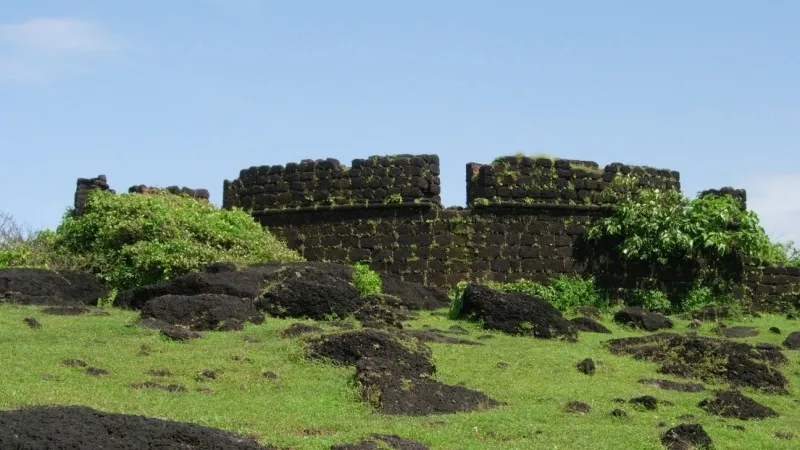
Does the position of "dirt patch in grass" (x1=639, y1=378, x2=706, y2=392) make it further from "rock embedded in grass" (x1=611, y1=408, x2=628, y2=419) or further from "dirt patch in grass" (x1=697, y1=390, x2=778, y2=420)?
"rock embedded in grass" (x1=611, y1=408, x2=628, y2=419)

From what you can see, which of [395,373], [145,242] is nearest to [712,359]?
[395,373]

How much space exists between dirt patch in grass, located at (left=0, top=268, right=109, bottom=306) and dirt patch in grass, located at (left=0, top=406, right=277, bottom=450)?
31.2ft

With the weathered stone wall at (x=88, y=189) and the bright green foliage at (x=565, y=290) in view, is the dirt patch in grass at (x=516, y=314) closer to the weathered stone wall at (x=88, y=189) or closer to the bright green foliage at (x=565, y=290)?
the bright green foliage at (x=565, y=290)

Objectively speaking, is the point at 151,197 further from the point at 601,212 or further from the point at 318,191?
the point at 601,212

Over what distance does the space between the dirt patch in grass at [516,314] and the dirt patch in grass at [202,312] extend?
9.69 feet

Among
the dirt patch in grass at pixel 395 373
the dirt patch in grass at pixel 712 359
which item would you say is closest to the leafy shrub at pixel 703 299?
the dirt patch in grass at pixel 712 359

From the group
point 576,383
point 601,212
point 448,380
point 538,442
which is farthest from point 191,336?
point 601,212

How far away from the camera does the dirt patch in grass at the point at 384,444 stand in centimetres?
973

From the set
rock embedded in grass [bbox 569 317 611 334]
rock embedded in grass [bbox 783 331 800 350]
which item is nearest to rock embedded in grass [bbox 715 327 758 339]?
rock embedded in grass [bbox 783 331 800 350]

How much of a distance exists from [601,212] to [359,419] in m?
12.9

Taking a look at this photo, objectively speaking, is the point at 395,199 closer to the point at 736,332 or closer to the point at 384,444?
the point at 736,332

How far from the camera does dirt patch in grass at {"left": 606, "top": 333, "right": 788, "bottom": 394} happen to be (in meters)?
14.8

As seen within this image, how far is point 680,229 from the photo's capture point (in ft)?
76.1

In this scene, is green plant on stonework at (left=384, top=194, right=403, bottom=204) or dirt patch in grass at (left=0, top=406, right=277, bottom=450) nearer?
dirt patch in grass at (left=0, top=406, right=277, bottom=450)
